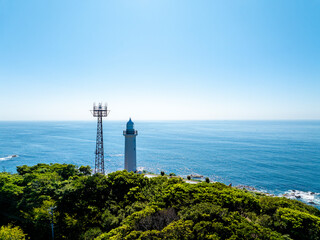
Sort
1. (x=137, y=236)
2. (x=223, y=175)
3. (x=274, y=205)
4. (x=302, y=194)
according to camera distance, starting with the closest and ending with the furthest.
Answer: (x=137, y=236), (x=274, y=205), (x=302, y=194), (x=223, y=175)

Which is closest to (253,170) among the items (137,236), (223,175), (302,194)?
(223,175)

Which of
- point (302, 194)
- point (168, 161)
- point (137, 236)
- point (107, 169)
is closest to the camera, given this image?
point (137, 236)

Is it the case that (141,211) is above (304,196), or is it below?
above

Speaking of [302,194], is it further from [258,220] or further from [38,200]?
[38,200]

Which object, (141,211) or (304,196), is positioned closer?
(141,211)
